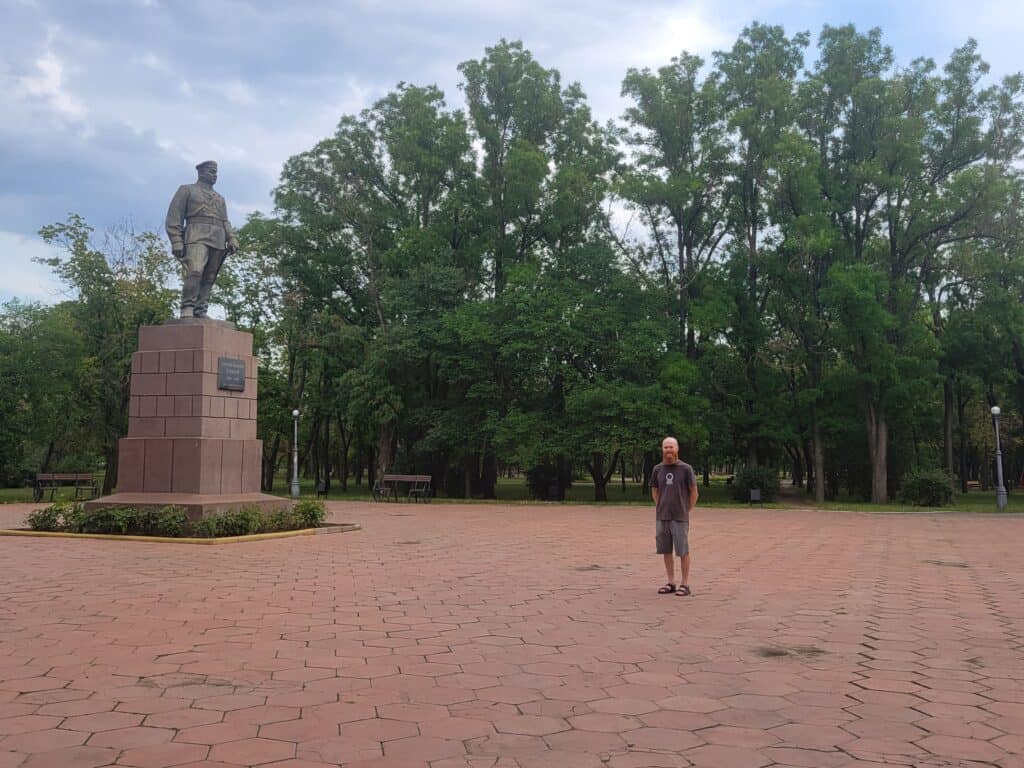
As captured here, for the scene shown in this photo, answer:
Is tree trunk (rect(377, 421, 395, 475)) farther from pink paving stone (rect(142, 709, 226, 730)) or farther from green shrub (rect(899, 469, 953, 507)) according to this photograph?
pink paving stone (rect(142, 709, 226, 730))

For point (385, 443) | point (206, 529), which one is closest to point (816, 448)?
point (385, 443)

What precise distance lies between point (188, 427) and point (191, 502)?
1366mm

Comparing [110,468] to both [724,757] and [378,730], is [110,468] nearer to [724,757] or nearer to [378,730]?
[378,730]

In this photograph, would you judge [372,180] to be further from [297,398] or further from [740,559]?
[740,559]

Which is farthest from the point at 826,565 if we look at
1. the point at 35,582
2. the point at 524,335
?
the point at 524,335

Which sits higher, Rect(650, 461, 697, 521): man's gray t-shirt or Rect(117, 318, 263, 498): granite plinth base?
Rect(117, 318, 263, 498): granite plinth base

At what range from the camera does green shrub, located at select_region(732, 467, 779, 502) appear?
2662cm

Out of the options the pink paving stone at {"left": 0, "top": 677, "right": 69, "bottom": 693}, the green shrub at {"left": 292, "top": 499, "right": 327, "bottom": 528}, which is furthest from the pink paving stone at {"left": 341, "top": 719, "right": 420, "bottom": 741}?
the green shrub at {"left": 292, "top": 499, "right": 327, "bottom": 528}

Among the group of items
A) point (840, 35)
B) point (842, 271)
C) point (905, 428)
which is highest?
point (840, 35)

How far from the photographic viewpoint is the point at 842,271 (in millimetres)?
26891

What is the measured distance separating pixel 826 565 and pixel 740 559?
42.2 inches

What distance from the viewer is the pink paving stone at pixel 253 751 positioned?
10.6 ft

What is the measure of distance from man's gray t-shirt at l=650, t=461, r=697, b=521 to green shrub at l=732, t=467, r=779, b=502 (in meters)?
20.3

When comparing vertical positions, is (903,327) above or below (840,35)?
below
